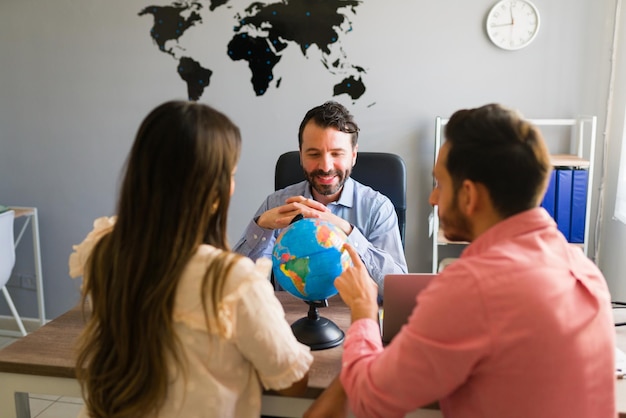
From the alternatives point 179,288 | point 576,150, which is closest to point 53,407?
point 179,288

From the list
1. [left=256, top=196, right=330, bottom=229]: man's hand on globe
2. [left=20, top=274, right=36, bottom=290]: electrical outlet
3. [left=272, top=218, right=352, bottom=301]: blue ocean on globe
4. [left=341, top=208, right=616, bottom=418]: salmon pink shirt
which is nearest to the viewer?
[left=341, top=208, right=616, bottom=418]: salmon pink shirt

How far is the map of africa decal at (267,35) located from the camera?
3.02 meters

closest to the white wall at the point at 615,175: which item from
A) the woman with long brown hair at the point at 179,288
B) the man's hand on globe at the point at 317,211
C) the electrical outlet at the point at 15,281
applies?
the man's hand on globe at the point at 317,211

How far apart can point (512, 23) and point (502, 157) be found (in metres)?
2.18

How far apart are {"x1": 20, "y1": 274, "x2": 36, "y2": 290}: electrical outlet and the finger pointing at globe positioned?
2971 mm

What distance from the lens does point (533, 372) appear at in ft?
2.94

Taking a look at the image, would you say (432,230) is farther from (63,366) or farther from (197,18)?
(63,366)

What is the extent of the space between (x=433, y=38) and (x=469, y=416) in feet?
7.62

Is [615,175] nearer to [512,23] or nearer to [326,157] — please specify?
[512,23]

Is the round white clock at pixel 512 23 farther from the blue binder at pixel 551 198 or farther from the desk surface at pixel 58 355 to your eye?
the desk surface at pixel 58 355

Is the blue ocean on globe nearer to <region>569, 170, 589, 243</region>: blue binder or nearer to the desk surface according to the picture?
the desk surface

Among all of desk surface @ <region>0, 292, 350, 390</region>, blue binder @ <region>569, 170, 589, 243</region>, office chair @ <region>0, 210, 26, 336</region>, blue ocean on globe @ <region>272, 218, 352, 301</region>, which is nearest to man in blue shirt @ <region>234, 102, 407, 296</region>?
desk surface @ <region>0, 292, 350, 390</region>

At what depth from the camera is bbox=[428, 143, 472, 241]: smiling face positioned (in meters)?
1.01

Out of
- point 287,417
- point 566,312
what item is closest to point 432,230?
point 287,417
